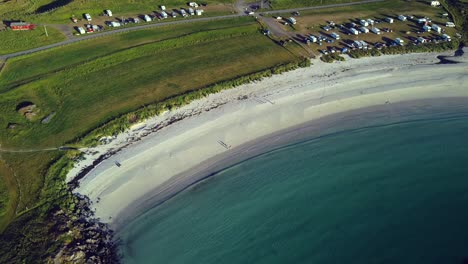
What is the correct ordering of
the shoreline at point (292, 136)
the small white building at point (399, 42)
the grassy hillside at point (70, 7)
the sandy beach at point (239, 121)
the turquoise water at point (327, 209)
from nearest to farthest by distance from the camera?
the turquoise water at point (327, 209) < the shoreline at point (292, 136) < the sandy beach at point (239, 121) < the small white building at point (399, 42) < the grassy hillside at point (70, 7)

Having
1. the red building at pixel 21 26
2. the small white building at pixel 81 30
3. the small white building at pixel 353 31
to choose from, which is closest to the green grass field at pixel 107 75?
the small white building at pixel 81 30

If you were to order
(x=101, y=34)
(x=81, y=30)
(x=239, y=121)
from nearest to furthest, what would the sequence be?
(x=239, y=121), (x=101, y=34), (x=81, y=30)

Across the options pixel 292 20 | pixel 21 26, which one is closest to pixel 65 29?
pixel 21 26

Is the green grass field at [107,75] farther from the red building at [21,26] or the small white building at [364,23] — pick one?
the small white building at [364,23]

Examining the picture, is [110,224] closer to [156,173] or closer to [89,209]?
[89,209]

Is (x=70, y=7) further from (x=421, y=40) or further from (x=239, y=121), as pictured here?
(x=421, y=40)

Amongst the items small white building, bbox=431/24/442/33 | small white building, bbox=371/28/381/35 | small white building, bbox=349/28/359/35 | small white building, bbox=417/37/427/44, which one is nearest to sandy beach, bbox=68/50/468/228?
small white building, bbox=417/37/427/44
